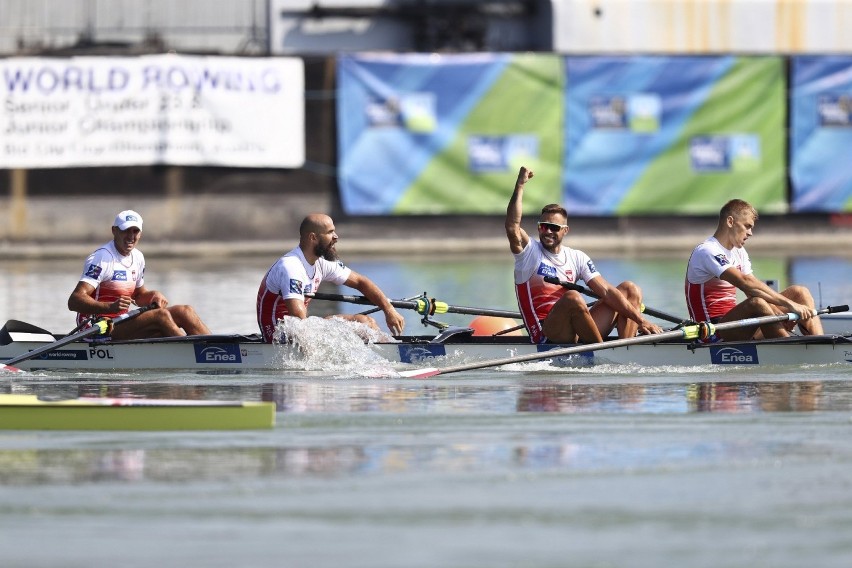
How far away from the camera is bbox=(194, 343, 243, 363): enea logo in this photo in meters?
14.0

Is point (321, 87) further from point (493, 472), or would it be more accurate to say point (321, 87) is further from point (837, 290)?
point (493, 472)

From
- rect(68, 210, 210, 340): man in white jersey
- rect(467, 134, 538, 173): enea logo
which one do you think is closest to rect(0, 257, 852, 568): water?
rect(68, 210, 210, 340): man in white jersey

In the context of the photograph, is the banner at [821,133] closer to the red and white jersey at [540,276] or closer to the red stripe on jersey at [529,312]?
the red and white jersey at [540,276]

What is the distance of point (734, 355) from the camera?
13727 millimetres

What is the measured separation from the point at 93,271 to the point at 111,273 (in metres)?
0.15

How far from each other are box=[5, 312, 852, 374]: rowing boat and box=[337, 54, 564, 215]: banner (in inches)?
577

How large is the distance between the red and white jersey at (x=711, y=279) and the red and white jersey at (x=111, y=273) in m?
4.50

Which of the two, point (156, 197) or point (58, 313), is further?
point (156, 197)

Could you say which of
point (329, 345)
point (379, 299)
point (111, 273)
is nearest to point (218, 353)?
point (329, 345)

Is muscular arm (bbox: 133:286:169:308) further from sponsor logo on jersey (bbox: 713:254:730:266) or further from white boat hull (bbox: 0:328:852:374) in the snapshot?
sponsor logo on jersey (bbox: 713:254:730:266)

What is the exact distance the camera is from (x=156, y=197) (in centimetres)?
2798

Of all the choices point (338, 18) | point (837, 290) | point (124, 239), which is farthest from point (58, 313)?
point (338, 18)

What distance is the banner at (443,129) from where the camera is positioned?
1129 inches

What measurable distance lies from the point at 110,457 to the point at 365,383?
3507 millimetres
